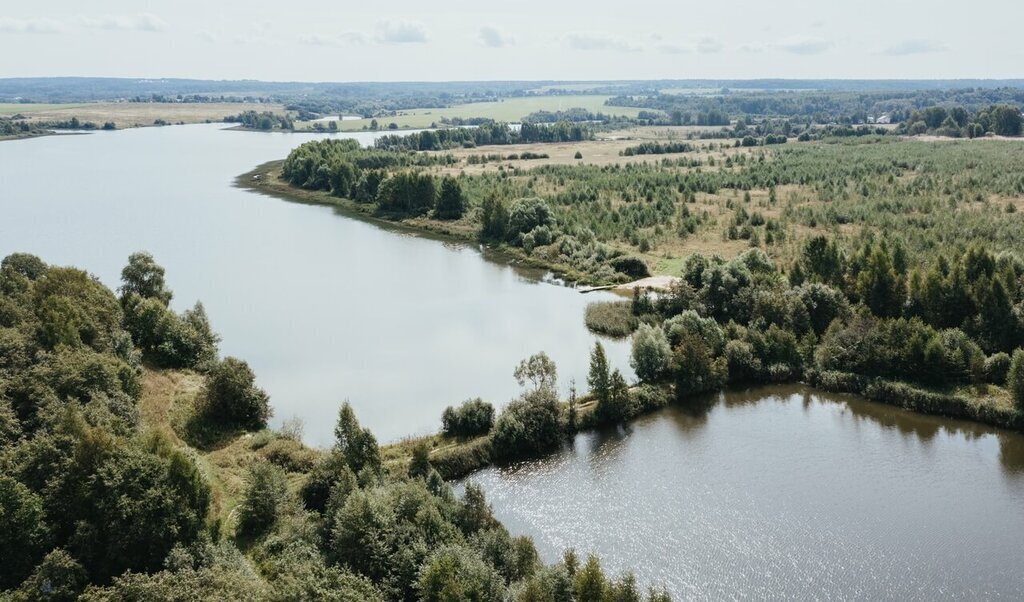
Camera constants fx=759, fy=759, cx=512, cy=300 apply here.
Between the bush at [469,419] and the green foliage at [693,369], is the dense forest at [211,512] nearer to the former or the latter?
the bush at [469,419]

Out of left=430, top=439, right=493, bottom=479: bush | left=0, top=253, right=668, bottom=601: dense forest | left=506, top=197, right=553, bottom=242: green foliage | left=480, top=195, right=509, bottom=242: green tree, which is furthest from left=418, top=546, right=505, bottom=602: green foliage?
left=480, top=195, right=509, bottom=242: green tree

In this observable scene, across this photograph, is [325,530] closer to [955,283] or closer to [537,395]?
[537,395]

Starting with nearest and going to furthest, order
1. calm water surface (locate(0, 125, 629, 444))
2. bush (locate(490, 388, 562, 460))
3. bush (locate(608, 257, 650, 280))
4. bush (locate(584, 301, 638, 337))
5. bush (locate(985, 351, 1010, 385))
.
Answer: bush (locate(490, 388, 562, 460))
bush (locate(985, 351, 1010, 385))
calm water surface (locate(0, 125, 629, 444))
bush (locate(584, 301, 638, 337))
bush (locate(608, 257, 650, 280))

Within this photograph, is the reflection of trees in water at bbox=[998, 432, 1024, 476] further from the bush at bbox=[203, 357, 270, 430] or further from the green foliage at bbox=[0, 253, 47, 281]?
the green foliage at bbox=[0, 253, 47, 281]

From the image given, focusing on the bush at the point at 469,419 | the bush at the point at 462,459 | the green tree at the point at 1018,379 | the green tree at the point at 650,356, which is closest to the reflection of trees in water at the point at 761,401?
the bush at the point at 462,459

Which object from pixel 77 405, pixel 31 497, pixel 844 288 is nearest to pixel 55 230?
pixel 77 405

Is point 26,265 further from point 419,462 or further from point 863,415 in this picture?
point 863,415
